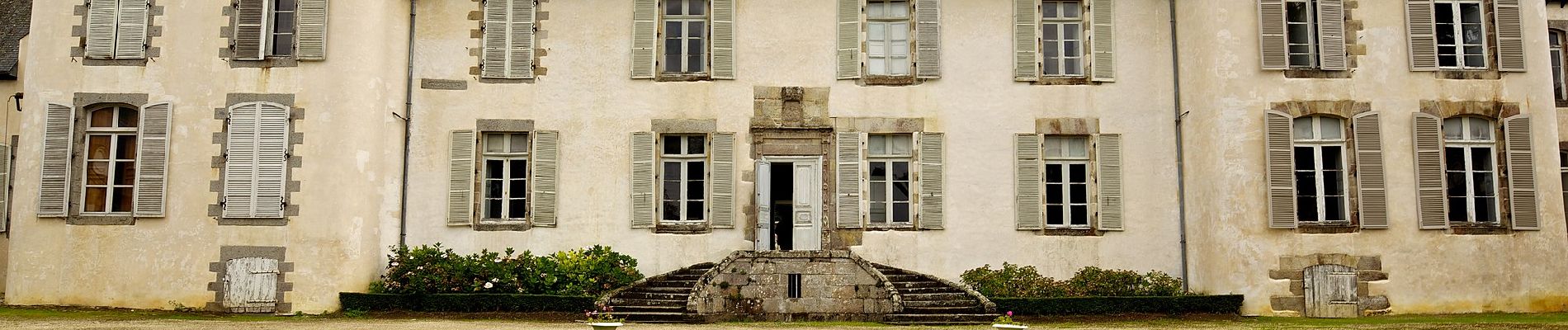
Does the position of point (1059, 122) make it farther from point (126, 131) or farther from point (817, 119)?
point (126, 131)

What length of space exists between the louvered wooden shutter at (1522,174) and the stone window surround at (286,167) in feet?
50.1

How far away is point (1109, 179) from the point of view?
57.1ft

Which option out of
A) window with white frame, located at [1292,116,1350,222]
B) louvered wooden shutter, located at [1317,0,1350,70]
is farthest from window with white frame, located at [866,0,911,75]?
louvered wooden shutter, located at [1317,0,1350,70]

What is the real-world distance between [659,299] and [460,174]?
3.69m

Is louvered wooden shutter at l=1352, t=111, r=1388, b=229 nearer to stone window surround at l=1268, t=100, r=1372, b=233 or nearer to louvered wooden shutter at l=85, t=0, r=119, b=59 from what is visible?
stone window surround at l=1268, t=100, r=1372, b=233

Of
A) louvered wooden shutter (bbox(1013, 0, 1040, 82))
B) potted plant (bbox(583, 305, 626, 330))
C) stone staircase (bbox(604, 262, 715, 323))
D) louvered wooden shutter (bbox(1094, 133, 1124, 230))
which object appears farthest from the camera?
louvered wooden shutter (bbox(1013, 0, 1040, 82))

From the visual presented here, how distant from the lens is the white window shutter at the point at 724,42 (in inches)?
691

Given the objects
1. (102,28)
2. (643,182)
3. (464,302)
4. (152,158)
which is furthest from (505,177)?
(102,28)

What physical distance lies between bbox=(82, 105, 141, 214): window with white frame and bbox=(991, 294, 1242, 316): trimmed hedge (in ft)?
36.1

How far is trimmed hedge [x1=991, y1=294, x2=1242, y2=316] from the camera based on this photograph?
51.9 ft

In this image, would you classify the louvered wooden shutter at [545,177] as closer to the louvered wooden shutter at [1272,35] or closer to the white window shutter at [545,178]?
the white window shutter at [545,178]

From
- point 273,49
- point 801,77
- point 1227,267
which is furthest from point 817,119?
point 273,49

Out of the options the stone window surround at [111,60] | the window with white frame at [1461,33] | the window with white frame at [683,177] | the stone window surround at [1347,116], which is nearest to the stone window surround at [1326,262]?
the stone window surround at [1347,116]

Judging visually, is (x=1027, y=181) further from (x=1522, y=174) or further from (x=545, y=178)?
(x=545, y=178)
